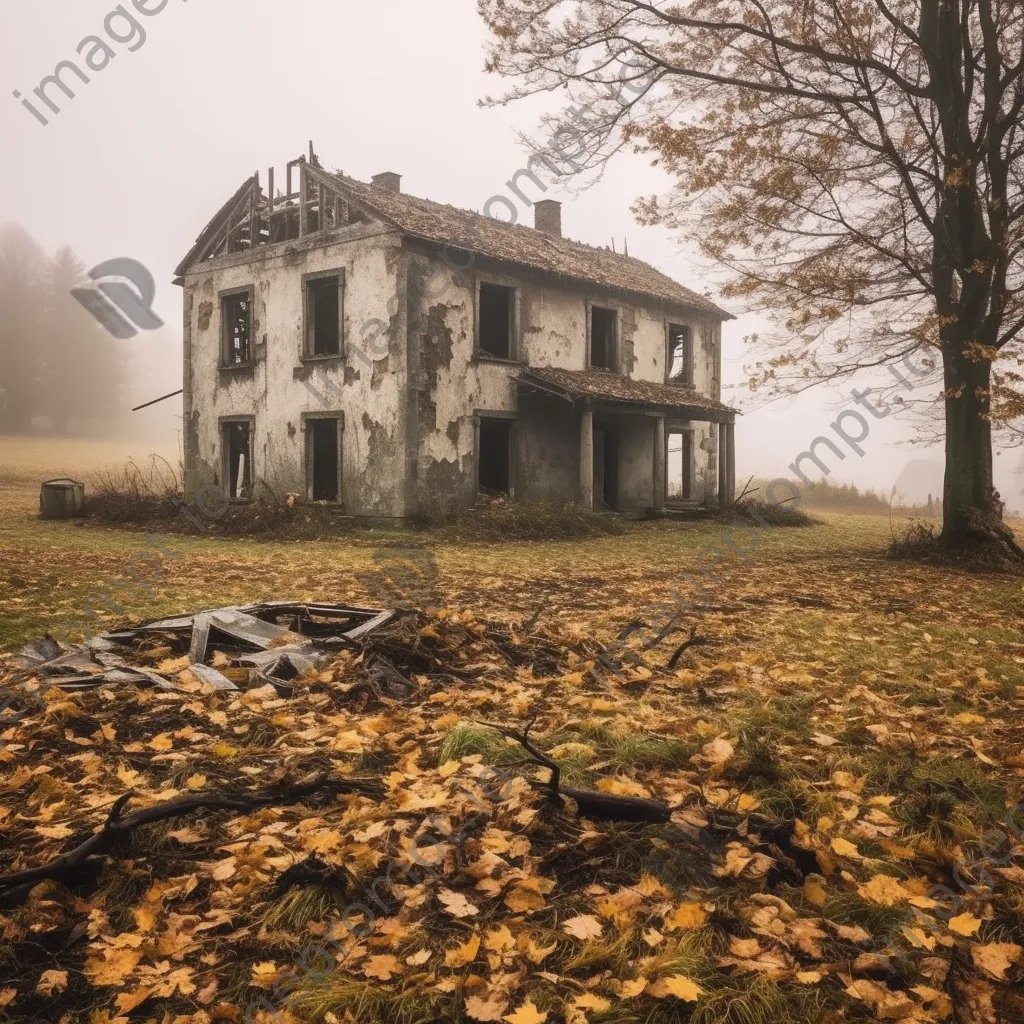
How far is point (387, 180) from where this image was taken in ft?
66.2

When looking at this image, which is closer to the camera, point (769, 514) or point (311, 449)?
point (311, 449)

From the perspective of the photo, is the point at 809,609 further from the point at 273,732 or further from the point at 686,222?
the point at 686,222

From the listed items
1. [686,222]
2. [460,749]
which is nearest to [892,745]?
[460,749]

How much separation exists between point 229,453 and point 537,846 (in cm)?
1834

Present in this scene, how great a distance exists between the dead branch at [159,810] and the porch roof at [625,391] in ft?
47.9

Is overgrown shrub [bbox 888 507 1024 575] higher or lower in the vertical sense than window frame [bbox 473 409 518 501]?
lower

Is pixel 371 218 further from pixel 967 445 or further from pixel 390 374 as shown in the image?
pixel 967 445

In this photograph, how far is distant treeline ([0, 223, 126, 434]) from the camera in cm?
5005

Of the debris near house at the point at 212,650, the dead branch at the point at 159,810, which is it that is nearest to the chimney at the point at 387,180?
the debris near house at the point at 212,650

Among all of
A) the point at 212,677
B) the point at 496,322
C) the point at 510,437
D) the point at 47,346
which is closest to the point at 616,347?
the point at 496,322

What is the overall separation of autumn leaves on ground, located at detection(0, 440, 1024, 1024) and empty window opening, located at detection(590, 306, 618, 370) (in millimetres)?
16088

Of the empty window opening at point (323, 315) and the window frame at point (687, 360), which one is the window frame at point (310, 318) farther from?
the window frame at point (687, 360)

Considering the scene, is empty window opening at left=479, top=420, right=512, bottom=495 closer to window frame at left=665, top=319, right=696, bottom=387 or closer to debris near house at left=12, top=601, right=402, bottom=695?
window frame at left=665, top=319, right=696, bottom=387

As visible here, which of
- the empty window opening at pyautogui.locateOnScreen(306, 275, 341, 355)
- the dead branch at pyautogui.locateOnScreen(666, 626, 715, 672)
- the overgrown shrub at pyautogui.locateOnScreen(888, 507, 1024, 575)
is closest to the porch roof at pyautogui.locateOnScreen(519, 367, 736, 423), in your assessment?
the empty window opening at pyautogui.locateOnScreen(306, 275, 341, 355)
